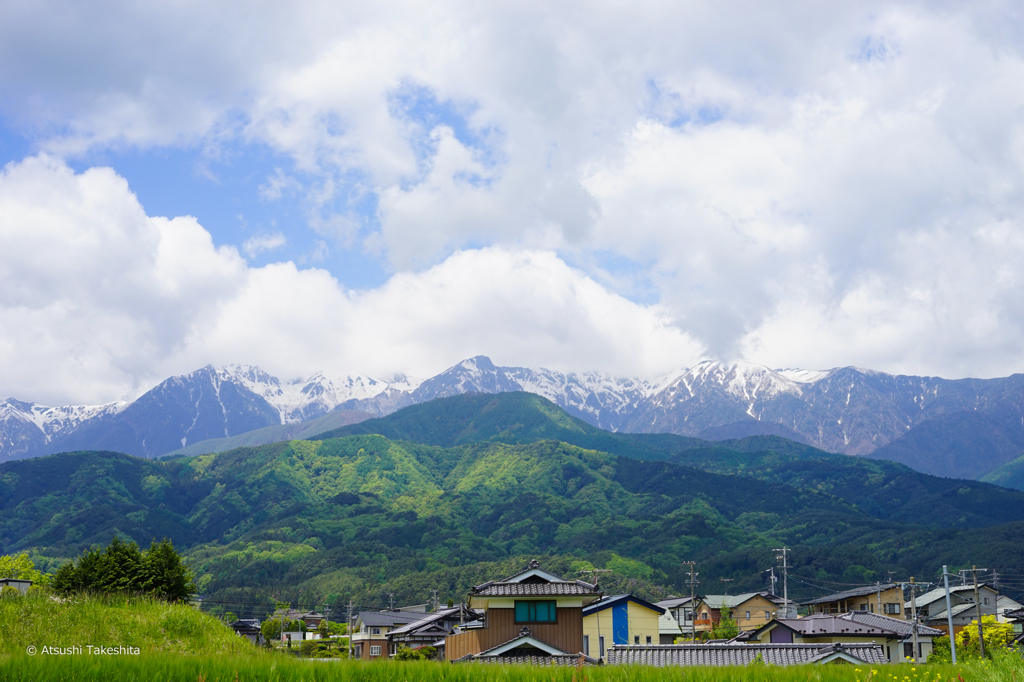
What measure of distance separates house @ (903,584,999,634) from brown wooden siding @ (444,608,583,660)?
6299cm

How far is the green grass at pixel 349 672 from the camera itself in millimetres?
14133

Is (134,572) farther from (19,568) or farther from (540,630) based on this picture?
(19,568)

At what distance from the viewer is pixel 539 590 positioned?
115ft

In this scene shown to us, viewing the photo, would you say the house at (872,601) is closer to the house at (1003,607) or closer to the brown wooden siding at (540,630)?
the house at (1003,607)

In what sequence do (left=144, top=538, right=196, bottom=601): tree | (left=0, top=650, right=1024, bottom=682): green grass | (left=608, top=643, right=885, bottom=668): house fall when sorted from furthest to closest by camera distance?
(left=608, top=643, right=885, bottom=668): house, (left=144, top=538, right=196, bottom=601): tree, (left=0, top=650, right=1024, bottom=682): green grass

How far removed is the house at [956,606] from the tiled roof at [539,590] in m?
63.3

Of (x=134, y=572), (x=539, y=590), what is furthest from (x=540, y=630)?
(x=134, y=572)

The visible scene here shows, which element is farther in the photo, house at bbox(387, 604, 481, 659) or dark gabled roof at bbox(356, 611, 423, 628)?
dark gabled roof at bbox(356, 611, 423, 628)

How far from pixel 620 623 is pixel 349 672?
158 feet

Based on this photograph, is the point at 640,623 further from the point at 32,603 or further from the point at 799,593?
the point at 799,593

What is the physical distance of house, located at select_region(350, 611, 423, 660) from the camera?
A: 8344cm

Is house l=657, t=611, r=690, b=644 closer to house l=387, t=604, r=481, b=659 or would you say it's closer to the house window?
house l=387, t=604, r=481, b=659

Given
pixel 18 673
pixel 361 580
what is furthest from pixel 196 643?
pixel 361 580

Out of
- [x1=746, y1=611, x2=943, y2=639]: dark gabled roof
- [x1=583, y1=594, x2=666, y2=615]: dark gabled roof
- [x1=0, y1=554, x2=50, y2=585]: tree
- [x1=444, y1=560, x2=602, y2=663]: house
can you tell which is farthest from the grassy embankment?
[x1=0, y1=554, x2=50, y2=585]: tree
